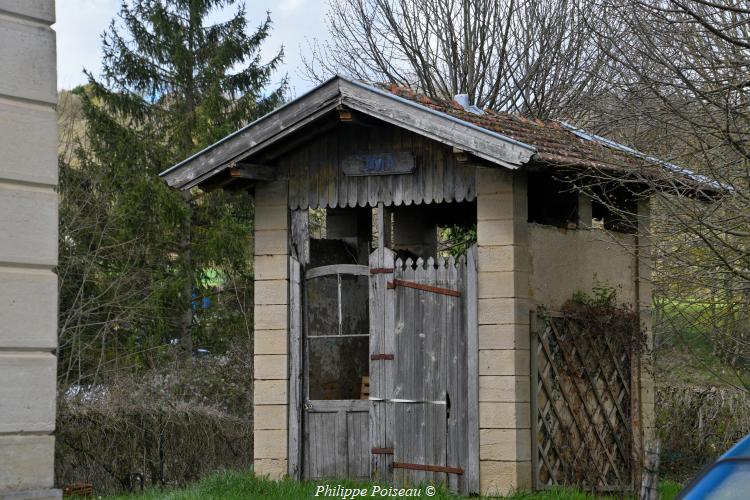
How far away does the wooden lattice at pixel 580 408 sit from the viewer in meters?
12.3

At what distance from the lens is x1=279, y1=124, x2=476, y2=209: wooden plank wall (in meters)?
12.4

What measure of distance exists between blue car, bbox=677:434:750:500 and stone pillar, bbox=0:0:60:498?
3.67 m

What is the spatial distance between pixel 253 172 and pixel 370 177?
4.59 feet

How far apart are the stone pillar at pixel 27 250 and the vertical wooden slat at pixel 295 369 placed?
256 inches

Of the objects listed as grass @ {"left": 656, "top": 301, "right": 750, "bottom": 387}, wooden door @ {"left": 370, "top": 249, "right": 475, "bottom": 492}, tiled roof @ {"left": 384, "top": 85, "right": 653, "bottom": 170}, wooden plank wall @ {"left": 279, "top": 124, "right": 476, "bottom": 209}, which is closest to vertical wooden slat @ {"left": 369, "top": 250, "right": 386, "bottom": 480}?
wooden door @ {"left": 370, "top": 249, "right": 475, "bottom": 492}

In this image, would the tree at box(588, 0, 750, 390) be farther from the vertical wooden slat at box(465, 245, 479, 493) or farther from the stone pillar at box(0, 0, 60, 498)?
the stone pillar at box(0, 0, 60, 498)

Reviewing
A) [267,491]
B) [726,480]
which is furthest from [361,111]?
[726,480]

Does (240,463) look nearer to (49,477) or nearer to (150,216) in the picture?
(150,216)

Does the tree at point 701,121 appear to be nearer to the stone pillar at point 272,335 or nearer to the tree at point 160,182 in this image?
the stone pillar at point 272,335

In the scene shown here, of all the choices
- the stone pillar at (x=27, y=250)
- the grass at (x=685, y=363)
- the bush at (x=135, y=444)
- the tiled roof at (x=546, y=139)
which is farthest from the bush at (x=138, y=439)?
the stone pillar at (x=27, y=250)

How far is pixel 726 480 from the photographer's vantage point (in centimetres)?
512

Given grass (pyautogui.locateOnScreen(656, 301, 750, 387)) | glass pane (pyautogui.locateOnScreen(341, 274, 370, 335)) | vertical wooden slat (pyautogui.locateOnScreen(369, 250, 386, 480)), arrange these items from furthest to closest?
grass (pyautogui.locateOnScreen(656, 301, 750, 387)) → glass pane (pyautogui.locateOnScreen(341, 274, 370, 335)) → vertical wooden slat (pyautogui.locateOnScreen(369, 250, 386, 480))

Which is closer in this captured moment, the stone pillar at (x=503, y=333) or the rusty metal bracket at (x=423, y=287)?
the stone pillar at (x=503, y=333)

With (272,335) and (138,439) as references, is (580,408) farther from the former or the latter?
→ (138,439)
